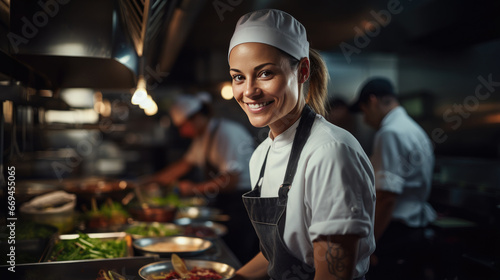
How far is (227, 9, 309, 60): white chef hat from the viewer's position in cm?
129

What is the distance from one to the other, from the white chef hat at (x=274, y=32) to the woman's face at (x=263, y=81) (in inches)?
0.9

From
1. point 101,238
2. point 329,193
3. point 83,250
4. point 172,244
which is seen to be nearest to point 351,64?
point 172,244

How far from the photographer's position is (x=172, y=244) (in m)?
2.49

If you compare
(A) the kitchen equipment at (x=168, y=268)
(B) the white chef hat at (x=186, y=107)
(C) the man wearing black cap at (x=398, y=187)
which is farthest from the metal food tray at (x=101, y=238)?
(B) the white chef hat at (x=186, y=107)

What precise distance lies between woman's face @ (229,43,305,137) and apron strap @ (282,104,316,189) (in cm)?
8

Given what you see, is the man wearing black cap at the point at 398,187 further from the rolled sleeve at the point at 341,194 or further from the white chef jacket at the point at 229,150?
the white chef jacket at the point at 229,150

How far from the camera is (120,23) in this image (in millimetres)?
2139

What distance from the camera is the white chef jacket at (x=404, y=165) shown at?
2.82 meters

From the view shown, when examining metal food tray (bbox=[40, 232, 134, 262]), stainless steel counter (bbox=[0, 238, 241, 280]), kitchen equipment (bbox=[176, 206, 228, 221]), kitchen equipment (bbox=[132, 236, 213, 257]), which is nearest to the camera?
stainless steel counter (bbox=[0, 238, 241, 280])

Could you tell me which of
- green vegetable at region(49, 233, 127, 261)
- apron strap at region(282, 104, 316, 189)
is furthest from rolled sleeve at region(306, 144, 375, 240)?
green vegetable at region(49, 233, 127, 261)

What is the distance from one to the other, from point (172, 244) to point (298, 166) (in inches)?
57.9

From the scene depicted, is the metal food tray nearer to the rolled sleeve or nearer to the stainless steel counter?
the stainless steel counter

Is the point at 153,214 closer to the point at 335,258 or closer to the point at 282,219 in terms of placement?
the point at 282,219

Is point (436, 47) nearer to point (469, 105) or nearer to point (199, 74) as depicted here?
point (469, 105)
